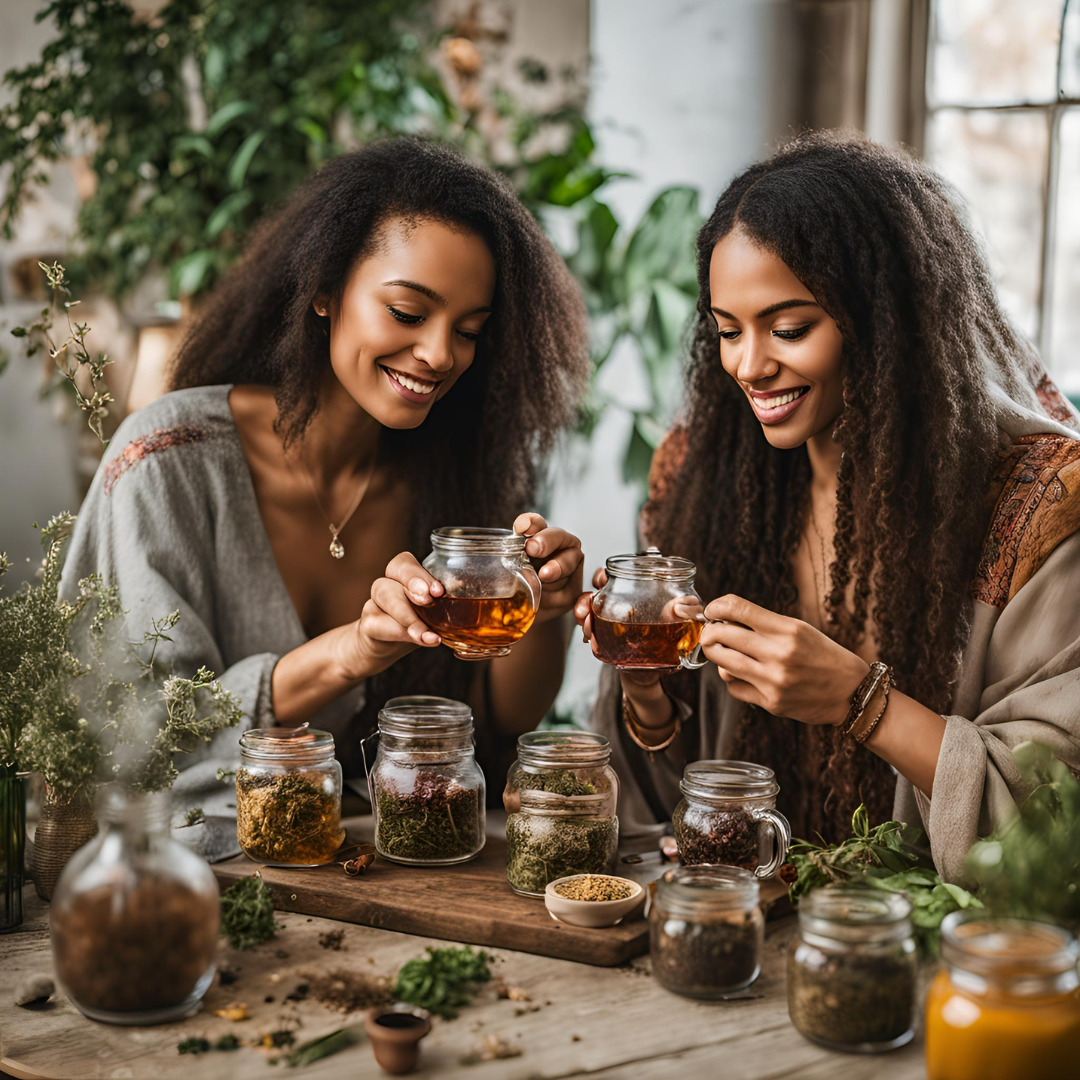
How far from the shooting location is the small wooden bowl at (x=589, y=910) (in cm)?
140

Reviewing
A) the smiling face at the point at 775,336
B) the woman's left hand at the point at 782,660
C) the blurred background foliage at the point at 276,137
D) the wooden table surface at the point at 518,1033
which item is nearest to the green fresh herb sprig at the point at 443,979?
the wooden table surface at the point at 518,1033

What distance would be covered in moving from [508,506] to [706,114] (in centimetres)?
223

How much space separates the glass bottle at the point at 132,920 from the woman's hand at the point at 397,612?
1.58 feet

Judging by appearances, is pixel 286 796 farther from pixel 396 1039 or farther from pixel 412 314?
pixel 412 314

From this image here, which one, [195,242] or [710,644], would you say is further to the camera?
[195,242]

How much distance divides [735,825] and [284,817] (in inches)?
22.9

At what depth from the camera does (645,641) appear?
159cm

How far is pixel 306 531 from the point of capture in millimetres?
2152

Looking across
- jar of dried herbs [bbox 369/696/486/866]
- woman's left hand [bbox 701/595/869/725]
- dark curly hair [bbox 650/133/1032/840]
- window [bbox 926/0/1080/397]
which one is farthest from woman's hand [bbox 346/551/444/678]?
window [bbox 926/0/1080/397]

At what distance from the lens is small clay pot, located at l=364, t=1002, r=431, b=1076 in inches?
44.1

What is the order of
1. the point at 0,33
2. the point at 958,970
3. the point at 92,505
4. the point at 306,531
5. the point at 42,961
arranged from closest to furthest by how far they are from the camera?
the point at 958,970, the point at 42,961, the point at 92,505, the point at 306,531, the point at 0,33

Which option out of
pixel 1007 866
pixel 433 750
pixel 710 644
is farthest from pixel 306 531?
pixel 1007 866

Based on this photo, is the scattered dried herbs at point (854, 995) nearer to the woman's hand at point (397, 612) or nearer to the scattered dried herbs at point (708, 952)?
the scattered dried herbs at point (708, 952)

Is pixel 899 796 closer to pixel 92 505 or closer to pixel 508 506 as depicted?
pixel 508 506
